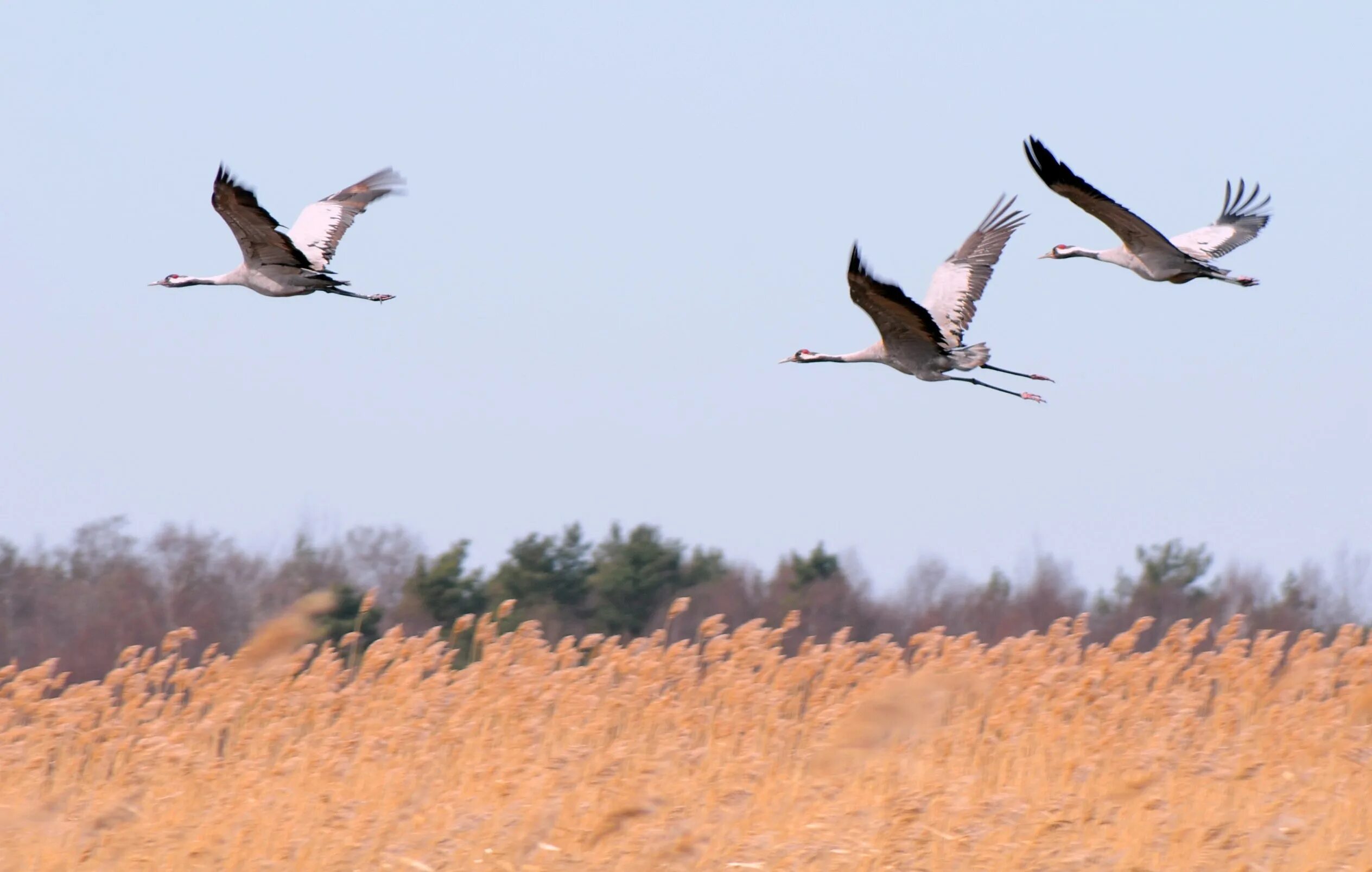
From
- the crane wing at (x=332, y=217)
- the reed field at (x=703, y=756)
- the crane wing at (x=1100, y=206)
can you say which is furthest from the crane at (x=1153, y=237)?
the crane wing at (x=332, y=217)

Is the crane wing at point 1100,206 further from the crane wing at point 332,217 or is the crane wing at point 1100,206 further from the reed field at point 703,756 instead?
the crane wing at point 332,217

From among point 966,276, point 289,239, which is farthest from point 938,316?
→ point 289,239

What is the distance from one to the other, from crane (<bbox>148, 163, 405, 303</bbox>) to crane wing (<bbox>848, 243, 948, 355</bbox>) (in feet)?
11.8

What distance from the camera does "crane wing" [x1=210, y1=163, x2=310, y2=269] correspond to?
33.4 ft

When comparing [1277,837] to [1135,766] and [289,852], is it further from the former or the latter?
[289,852]

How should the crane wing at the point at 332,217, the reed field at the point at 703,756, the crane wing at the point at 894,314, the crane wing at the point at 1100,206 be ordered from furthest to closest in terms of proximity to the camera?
the crane wing at the point at 332,217
the crane wing at the point at 1100,206
the crane wing at the point at 894,314
the reed field at the point at 703,756

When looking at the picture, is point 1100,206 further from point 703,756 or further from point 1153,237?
point 703,756

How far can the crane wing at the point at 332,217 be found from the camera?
482 inches

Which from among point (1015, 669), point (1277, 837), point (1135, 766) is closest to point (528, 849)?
point (1277, 837)

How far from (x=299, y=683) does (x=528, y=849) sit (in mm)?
2802

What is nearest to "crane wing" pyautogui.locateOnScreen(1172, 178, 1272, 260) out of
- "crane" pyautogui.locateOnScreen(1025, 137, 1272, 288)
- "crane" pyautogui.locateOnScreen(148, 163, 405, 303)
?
"crane" pyautogui.locateOnScreen(1025, 137, 1272, 288)

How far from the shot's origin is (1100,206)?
10.7 metres

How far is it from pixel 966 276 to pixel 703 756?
5427 mm

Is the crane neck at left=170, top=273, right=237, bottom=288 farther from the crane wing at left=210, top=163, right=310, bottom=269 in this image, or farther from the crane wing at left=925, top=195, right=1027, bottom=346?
the crane wing at left=925, top=195, right=1027, bottom=346
